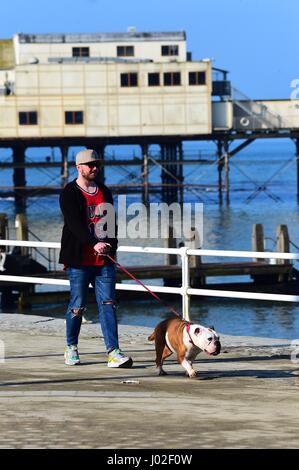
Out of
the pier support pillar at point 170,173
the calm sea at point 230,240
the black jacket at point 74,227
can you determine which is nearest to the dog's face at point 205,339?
the black jacket at point 74,227

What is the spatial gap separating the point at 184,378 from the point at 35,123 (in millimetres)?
61038

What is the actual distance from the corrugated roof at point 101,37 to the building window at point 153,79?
6.43m

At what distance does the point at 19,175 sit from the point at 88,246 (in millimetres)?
72231

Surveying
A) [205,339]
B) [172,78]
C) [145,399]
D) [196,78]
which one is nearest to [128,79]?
[172,78]

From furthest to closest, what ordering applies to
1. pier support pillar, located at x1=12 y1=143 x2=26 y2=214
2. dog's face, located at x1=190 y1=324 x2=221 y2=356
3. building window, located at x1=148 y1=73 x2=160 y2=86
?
pier support pillar, located at x1=12 y1=143 x2=26 y2=214 < building window, located at x1=148 y1=73 x2=160 y2=86 < dog's face, located at x1=190 y1=324 x2=221 y2=356

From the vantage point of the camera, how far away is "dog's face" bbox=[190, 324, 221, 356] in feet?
28.9

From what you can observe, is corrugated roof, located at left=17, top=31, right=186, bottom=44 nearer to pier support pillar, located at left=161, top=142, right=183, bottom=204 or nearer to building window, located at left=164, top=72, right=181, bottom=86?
building window, located at left=164, top=72, right=181, bottom=86

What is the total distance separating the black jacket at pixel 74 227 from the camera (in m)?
9.33

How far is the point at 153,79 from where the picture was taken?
68.6 metres

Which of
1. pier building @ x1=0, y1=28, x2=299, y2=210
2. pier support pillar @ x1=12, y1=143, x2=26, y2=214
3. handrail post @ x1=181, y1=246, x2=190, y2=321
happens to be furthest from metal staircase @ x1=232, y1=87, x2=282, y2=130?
handrail post @ x1=181, y1=246, x2=190, y2=321

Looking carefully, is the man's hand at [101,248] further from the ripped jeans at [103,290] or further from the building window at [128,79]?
the building window at [128,79]

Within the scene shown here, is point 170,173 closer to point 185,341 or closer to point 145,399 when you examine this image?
point 185,341

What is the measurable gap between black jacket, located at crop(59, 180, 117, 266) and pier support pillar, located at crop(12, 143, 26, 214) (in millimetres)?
64444
